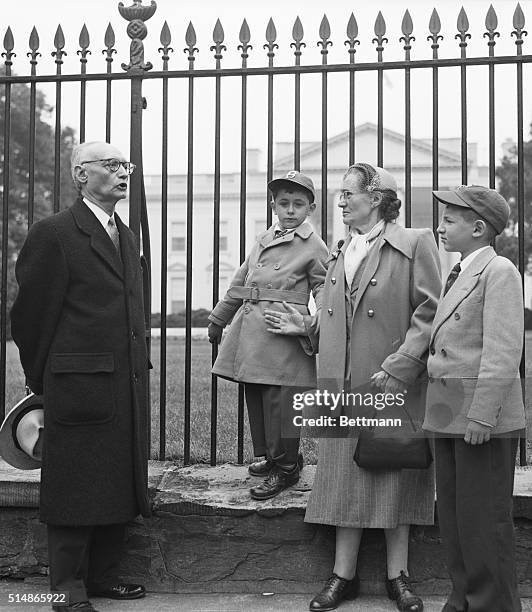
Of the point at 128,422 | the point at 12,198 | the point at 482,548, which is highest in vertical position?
the point at 12,198

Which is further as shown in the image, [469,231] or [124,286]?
[124,286]

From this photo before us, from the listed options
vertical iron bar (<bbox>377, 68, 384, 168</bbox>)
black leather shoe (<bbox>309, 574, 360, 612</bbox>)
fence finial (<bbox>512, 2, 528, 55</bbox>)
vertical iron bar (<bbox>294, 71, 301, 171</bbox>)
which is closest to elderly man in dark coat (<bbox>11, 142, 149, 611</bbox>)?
black leather shoe (<bbox>309, 574, 360, 612</bbox>)

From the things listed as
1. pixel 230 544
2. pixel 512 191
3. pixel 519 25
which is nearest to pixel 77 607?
pixel 230 544

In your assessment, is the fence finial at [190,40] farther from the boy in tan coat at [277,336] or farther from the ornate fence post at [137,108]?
the boy in tan coat at [277,336]

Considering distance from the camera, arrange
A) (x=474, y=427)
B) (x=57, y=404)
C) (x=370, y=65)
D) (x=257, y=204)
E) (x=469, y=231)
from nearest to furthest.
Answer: (x=474, y=427) < (x=469, y=231) < (x=57, y=404) < (x=370, y=65) < (x=257, y=204)

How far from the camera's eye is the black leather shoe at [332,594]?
3.71 metres

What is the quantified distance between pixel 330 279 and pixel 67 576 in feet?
6.23

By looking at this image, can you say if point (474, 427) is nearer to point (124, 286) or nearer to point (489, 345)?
point (489, 345)

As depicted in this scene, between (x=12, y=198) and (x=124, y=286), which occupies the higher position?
(x=12, y=198)

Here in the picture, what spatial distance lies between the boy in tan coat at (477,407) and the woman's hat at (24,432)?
75.8 inches

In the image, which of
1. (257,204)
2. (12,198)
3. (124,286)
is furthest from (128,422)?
(257,204)

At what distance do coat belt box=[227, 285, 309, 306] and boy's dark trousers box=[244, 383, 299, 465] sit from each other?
453 mm

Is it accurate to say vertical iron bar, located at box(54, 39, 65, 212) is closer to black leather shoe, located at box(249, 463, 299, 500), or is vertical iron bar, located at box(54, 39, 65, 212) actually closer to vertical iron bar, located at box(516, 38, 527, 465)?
black leather shoe, located at box(249, 463, 299, 500)

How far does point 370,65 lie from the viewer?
175 inches
